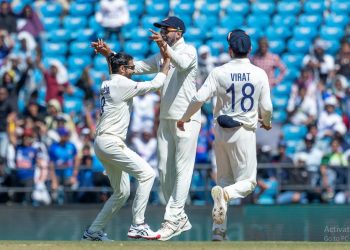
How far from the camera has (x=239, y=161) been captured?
42.9 ft

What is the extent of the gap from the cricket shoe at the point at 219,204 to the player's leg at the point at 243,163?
19 cm

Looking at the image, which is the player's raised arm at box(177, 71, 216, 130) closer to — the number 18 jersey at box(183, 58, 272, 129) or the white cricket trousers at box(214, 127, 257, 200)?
the number 18 jersey at box(183, 58, 272, 129)

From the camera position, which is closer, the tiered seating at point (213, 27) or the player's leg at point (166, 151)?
the player's leg at point (166, 151)

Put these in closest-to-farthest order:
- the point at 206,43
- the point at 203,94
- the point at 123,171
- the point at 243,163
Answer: the point at 203,94 < the point at 243,163 < the point at 123,171 < the point at 206,43

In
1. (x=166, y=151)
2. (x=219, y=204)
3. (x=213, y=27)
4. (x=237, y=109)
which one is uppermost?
(x=213, y=27)

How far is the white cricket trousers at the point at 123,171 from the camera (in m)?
13.2

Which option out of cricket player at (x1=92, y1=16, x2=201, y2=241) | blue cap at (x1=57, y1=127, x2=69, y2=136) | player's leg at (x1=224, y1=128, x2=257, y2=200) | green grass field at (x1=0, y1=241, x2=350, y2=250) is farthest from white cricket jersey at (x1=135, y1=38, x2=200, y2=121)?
blue cap at (x1=57, y1=127, x2=69, y2=136)

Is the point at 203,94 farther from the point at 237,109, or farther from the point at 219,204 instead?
the point at 219,204

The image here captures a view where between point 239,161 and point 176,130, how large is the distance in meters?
0.91

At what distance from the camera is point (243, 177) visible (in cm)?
1309

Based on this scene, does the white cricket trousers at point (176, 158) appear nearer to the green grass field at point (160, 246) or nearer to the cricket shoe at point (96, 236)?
the cricket shoe at point (96, 236)

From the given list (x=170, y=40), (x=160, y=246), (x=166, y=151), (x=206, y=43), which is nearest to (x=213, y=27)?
(x=206, y=43)

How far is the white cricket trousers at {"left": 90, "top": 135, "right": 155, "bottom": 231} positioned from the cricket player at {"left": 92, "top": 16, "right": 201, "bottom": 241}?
0.34m

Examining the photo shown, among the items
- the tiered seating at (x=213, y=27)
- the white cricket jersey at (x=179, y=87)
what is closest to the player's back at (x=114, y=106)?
the white cricket jersey at (x=179, y=87)
